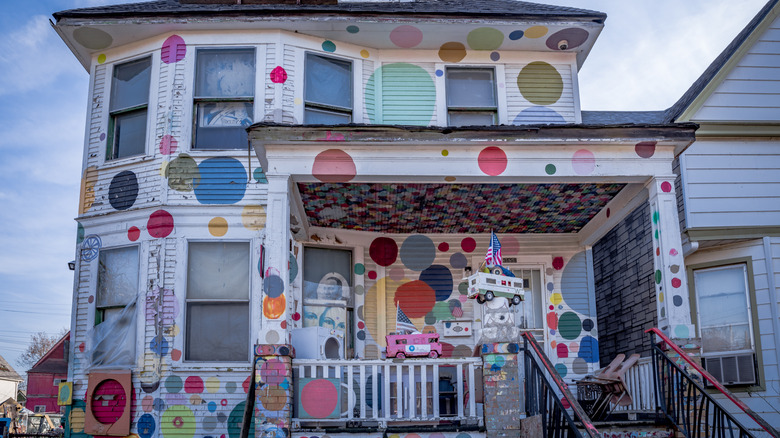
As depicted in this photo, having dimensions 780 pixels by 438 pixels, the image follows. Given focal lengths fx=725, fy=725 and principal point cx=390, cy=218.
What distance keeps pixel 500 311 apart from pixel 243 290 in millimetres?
4019

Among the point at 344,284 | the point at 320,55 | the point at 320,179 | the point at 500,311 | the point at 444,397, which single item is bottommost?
the point at 444,397

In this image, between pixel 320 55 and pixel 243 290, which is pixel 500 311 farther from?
pixel 320 55

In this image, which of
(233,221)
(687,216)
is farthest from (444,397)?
(687,216)

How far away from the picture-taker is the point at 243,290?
10031mm

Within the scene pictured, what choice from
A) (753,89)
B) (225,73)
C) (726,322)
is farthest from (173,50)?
(726,322)

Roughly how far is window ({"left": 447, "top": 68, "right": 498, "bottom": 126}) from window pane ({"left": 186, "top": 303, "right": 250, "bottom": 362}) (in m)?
4.38

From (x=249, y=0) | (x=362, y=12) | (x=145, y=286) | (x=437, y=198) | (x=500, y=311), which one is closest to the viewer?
(x=500, y=311)

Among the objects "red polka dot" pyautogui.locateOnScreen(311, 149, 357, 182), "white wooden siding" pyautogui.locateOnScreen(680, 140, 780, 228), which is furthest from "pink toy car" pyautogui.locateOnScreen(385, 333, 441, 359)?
"white wooden siding" pyautogui.locateOnScreen(680, 140, 780, 228)

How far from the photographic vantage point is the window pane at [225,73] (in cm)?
1072

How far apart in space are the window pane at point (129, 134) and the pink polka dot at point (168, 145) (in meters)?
0.45

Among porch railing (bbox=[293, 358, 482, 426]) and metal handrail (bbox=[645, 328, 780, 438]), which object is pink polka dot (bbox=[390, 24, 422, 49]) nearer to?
porch railing (bbox=[293, 358, 482, 426])

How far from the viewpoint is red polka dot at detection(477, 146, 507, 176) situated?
8.04 metres

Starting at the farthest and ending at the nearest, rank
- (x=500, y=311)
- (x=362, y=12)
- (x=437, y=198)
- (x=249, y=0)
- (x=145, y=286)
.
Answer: (x=249, y=0) < (x=362, y=12) < (x=145, y=286) < (x=437, y=198) < (x=500, y=311)

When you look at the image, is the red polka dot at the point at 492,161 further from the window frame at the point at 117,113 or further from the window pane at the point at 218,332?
the window frame at the point at 117,113
